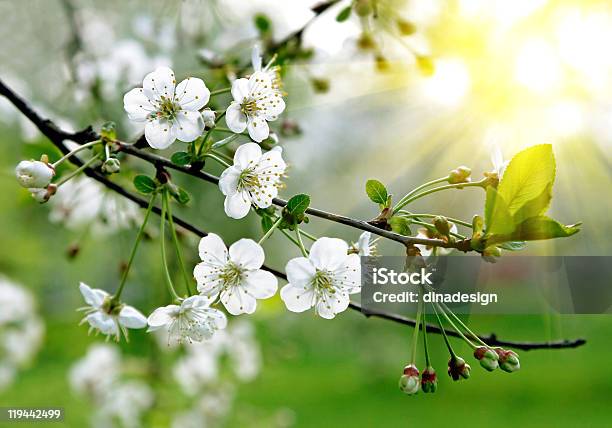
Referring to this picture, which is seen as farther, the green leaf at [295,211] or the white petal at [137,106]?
the white petal at [137,106]

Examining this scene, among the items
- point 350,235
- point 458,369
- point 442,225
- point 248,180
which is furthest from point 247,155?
point 350,235

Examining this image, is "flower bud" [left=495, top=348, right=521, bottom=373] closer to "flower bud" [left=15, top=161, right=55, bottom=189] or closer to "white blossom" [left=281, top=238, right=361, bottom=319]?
"white blossom" [left=281, top=238, right=361, bottom=319]

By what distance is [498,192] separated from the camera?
0.67m

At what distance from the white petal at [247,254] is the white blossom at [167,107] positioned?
0.13 meters

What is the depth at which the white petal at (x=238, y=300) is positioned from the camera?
2.51ft

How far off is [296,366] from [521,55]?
17.7ft

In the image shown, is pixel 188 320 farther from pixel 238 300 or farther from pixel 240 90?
pixel 240 90

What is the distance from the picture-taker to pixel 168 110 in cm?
78

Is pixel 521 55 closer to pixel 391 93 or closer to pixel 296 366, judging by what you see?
pixel 391 93

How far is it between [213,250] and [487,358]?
1.09ft

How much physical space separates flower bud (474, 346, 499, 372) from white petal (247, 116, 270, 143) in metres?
0.35

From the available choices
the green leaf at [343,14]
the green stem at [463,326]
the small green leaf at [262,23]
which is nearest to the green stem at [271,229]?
the green stem at [463,326]

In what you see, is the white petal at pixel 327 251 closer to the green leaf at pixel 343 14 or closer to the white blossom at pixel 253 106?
the white blossom at pixel 253 106

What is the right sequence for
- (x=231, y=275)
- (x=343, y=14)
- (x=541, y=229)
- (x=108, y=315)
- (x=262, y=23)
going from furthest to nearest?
(x=262, y=23) < (x=343, y=14) < (x=108, y=315) < (x=231, y=275) < (x=541, y=229)
